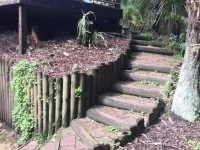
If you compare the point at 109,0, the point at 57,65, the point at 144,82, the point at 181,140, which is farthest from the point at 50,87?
the point at 109,0

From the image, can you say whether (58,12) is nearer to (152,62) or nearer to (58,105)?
(152,62)

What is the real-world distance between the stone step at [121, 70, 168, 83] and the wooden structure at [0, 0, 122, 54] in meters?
2.19

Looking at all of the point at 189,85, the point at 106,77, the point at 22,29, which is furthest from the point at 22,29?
the point at 189,85

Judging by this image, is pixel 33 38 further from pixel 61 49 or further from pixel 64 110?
pixel 64 110

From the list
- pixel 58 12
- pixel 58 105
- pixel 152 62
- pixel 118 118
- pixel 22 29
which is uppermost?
pixel 58 12

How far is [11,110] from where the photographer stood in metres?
5.53

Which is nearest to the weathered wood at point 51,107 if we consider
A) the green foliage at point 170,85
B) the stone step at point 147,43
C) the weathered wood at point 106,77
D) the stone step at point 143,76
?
the weathered wood at point 106,77

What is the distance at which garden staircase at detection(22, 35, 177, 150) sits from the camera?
13.0ft

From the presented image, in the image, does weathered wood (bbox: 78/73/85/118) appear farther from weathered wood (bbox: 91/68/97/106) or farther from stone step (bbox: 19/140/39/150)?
stone step (bbox: 19/140/39/150)

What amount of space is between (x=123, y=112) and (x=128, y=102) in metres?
0.18

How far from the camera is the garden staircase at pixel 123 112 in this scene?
3.96m

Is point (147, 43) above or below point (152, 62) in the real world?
above

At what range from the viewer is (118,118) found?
14.2 ft

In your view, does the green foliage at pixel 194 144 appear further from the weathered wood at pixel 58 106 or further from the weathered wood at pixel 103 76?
the weathered wood at pixel 58 106
